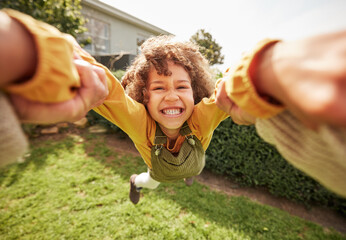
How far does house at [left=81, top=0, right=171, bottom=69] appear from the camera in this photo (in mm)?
8992

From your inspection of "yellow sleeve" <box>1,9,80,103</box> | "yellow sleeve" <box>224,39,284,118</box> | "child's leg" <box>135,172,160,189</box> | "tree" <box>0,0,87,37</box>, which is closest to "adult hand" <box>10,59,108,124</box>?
"yellow sleeve" <box>1,9,80,103</box>

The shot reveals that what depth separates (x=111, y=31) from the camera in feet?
36.0

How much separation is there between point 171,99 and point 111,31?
1152cm

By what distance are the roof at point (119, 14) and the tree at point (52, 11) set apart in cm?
409

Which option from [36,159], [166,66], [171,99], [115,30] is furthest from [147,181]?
[115,30]

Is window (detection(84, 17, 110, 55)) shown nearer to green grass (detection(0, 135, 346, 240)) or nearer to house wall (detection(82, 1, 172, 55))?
house wall (detection(82, 1, 172, 55))

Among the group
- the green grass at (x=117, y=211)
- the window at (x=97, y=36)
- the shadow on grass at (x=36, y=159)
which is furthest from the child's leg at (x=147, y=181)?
the window at (x=97, y=36)

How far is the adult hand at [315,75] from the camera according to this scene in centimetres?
38

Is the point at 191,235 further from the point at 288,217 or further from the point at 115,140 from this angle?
the point at 115,140

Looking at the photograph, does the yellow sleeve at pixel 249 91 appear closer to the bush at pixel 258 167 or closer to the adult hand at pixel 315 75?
the adult hand at pixel 315 75

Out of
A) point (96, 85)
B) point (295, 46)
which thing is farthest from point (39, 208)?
point (295, 46)

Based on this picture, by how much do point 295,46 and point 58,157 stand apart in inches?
226

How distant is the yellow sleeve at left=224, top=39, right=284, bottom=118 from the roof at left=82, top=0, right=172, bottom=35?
11.1 meters

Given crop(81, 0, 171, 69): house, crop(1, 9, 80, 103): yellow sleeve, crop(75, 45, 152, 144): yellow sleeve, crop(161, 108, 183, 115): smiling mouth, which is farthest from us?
crop(81, 0, 171, 69): house
